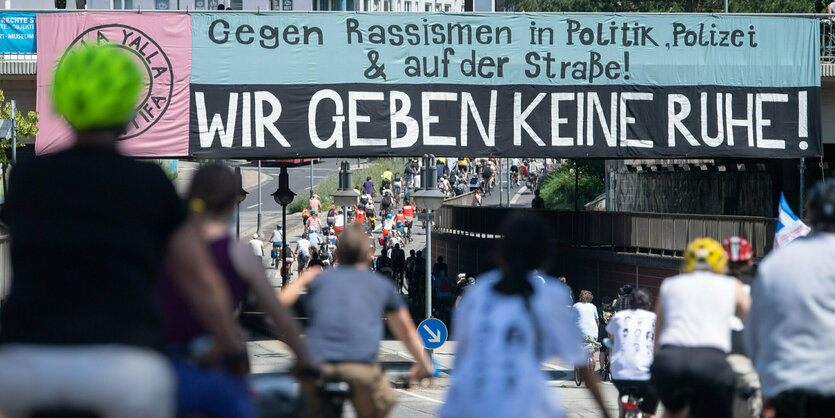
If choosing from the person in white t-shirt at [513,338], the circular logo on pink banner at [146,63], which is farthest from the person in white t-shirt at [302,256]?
the person in white t-shirt at [513,338]

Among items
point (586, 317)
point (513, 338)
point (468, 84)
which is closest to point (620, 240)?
point (468, 84)

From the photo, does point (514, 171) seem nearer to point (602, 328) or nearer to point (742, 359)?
point (602, 328)

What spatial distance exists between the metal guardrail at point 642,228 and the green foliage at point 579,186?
23.0 metres

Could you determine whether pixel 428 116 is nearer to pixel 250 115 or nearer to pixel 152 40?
pixel 250 115

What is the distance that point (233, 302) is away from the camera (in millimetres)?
4012

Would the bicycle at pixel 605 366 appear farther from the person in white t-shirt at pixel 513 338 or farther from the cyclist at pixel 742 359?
the person in white t-shirt at pixel 513 338

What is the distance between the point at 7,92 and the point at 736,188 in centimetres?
1901

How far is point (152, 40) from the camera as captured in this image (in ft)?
71.6

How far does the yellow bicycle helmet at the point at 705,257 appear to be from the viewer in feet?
21.5

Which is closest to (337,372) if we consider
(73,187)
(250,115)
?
(73,187)

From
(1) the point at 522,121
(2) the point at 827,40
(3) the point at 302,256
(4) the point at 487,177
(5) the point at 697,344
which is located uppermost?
(2) the point at 827,40

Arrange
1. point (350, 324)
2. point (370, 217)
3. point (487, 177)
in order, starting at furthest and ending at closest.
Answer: point (487, 177), point (370, 217), point (350, 324)

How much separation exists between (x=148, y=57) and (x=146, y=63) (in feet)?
0.43

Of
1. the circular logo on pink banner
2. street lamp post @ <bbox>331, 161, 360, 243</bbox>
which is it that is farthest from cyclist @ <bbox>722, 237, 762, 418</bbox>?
street lamp post @ <bbox>331, 161, 360, 243</bbox>
